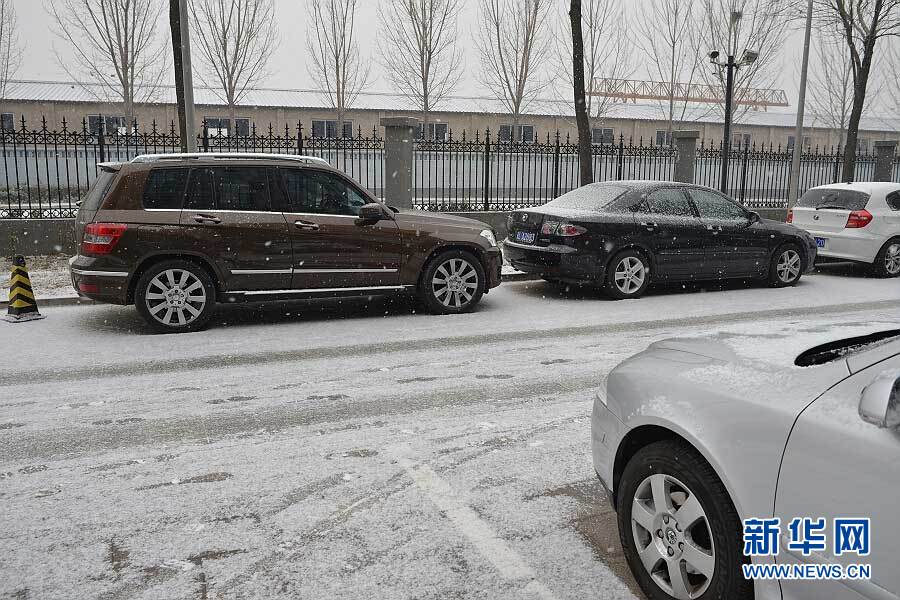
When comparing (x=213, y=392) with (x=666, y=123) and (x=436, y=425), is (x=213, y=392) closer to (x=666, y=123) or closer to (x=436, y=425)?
(x=436, y=425)

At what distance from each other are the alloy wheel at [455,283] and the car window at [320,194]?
1265mm

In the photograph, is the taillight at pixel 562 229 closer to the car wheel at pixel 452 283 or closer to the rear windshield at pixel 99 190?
the car wheel at pixel 452 283

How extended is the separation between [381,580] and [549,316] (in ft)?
21.0

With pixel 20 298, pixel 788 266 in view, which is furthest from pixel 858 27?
pixel 20 298

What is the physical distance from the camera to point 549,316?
368 inches

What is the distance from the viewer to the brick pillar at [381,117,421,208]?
603 inches

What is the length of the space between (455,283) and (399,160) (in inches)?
262

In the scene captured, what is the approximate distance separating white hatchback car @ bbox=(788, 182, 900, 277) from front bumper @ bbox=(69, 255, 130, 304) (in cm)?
1087

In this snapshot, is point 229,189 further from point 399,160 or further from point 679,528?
Result: point 399,160

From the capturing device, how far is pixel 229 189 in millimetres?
8445

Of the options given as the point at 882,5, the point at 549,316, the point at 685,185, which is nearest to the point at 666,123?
the point at 882,5

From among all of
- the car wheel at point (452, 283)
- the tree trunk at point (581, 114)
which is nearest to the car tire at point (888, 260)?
the tree trunk at point (581, 114)

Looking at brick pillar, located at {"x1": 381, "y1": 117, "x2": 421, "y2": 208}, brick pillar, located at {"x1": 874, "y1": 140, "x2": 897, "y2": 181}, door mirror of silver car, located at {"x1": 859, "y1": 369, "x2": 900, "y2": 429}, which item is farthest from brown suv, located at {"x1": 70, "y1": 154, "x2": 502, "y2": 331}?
brick pillar, located at {"x1": 874, "y1": 140, "x2": 897, "y2": 181}

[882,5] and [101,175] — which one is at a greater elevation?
[882,5]
